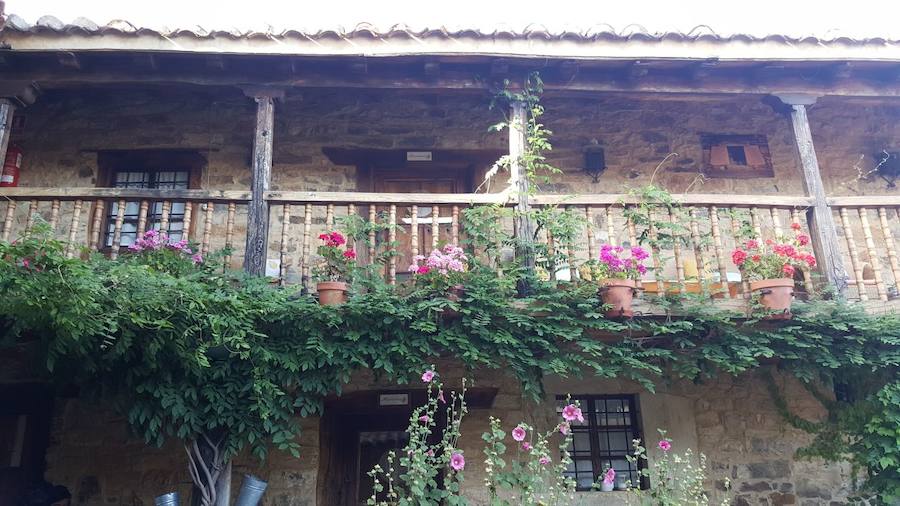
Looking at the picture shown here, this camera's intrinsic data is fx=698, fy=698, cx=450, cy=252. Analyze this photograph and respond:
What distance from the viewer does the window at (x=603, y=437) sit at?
5676 mm

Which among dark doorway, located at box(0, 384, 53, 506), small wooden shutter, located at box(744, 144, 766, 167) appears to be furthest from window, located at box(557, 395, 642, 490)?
dark doorway, located at box(0, 384, 53, 506)

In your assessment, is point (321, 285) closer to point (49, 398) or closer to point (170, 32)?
point (170, 32)

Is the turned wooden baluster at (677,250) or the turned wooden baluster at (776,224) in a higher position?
the turned wooden baluster at (776,224)

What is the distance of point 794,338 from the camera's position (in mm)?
4691

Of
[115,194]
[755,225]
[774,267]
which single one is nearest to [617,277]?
[774,267]

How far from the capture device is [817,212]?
521 cm

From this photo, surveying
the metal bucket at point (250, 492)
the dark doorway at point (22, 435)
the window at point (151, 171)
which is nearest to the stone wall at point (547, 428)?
the dark doorway at point (22, 435)

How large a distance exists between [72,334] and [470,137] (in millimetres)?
4222

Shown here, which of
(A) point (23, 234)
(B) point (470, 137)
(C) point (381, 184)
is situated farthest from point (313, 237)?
(A) point (23, 234)

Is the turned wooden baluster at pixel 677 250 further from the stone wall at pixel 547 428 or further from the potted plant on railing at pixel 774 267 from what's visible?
the stone wall at pixel 547 428

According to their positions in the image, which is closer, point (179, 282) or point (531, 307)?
point (179, 282)

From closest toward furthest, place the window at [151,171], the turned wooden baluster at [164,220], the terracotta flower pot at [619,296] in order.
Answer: the terracotta flower pot at [619,296]
the turned wooden baluster at [164,220]
the window at [151,171]

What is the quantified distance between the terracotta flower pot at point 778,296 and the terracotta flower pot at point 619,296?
908mm

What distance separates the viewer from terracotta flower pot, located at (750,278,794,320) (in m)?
4.64
